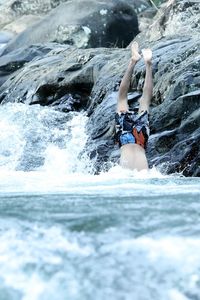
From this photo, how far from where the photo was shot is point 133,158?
6137mm

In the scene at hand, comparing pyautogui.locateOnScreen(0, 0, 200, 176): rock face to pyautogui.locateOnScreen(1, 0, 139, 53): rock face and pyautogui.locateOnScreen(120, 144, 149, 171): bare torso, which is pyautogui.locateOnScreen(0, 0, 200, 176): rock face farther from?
pyautogui.locateOnScreen(1, 0, 139, 53): rock face

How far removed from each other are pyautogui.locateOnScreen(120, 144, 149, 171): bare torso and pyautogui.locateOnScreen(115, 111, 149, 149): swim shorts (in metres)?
0.09

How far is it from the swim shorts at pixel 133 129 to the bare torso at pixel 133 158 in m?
0.09

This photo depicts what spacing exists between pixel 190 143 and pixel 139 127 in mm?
585

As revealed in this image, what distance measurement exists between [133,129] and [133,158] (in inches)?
17.1

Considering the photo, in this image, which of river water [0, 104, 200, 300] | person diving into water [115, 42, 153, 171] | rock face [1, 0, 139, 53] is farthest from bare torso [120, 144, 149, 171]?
rock face [1, 0, 139, 53]

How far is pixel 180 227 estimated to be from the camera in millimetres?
2436

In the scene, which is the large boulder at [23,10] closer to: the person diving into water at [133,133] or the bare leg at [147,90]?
the bare leg at [147,90]

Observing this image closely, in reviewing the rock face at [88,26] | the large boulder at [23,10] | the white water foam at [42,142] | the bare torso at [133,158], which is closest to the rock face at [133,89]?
the white water foam at [42,142]

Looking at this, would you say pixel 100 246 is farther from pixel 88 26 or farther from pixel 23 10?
pixel 23 10

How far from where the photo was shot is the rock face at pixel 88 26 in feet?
54.2

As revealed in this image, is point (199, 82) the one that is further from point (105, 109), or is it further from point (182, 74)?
point (105, 109)

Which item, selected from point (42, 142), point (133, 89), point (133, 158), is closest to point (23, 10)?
point (42, 142)

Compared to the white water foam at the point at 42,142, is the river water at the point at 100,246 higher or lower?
higher
